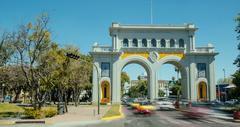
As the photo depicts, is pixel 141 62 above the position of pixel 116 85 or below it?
above

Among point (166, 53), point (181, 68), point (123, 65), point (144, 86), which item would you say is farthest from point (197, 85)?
point (144, 86)

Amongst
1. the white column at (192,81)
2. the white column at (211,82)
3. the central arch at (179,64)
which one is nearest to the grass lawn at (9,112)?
the central arch at (179,64)

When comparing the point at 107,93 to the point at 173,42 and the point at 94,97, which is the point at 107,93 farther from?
the point at 173,42

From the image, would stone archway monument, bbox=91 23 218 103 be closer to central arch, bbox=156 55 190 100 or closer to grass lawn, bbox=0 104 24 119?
central arch, bbox=156 55 190 100

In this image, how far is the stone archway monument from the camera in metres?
67.4

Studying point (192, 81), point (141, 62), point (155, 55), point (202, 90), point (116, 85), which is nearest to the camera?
point (116, 85)

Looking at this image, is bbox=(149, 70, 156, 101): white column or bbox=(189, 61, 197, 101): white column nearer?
bbox=(149, 70, 156, 101): white column

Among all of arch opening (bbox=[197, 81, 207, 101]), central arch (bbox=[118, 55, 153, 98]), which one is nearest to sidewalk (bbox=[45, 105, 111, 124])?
central arch (bbox=[118, 55, 153, 98])

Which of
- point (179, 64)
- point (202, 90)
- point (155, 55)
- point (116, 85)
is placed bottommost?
point (202, 90)

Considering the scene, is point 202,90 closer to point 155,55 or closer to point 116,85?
point 155,55

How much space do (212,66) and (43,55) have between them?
44463 millimetres

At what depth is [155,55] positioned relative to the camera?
222 feet

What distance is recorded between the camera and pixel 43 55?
3378 centimetres

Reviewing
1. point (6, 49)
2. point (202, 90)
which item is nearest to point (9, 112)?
point (6, 49)
